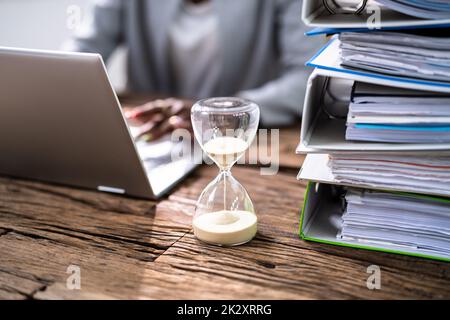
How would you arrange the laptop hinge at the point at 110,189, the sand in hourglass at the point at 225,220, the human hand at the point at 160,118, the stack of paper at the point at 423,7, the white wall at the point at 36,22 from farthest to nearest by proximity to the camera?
the white wall at the point at 36,22, the human hand at the point at 160,118, the laptop hinge at the point at 110,189, the sand in hourglass at the point at 225,220, the stack of paper at the point at 423,7

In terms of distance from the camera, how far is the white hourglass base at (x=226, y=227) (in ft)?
2.68

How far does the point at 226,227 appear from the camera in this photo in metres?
0.83

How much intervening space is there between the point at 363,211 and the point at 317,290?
18 cm

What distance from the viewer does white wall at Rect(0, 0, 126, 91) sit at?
2826 millimetres

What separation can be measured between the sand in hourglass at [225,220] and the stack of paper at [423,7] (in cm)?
29

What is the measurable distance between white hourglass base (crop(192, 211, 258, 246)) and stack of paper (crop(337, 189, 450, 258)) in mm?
149

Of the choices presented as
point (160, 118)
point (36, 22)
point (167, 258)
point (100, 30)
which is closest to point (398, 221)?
point (167, 258)

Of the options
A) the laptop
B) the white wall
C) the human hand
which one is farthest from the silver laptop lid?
the white wall

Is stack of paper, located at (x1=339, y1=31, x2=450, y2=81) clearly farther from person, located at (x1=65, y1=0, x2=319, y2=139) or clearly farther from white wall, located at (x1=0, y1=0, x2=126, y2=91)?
white wall, located at (x1=0, y1=0, x2=126, y2=91)

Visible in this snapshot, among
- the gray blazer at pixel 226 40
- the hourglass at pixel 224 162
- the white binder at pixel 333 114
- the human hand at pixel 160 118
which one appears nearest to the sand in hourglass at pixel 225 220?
the hourglass at pixel 224 162

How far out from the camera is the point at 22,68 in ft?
2.88

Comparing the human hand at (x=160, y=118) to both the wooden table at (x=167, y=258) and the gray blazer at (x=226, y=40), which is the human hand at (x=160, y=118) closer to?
the wooden table at (x=167, y=258)

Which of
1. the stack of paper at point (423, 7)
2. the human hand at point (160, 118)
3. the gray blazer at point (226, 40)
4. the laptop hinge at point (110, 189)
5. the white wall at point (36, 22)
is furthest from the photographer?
the white wall at point (36, 22)

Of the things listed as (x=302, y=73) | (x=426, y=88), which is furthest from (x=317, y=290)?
(x=302, y=73)
